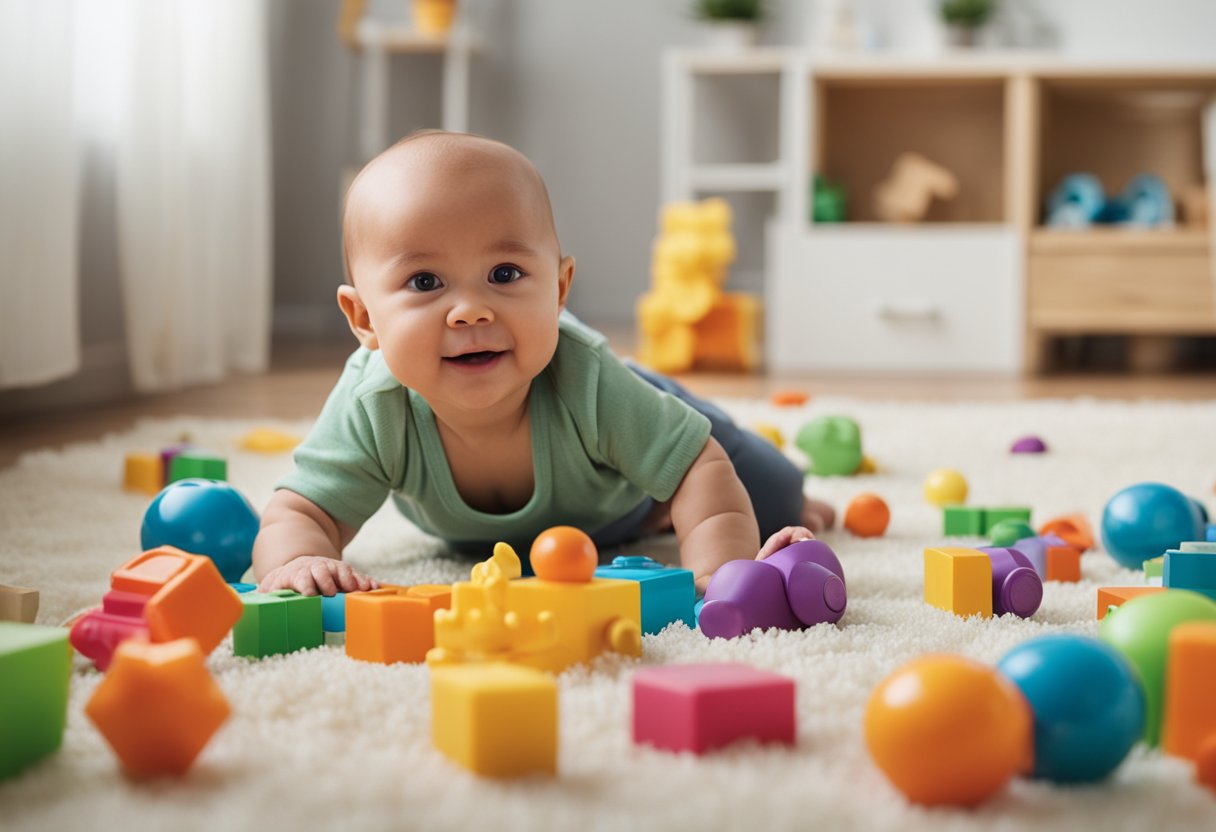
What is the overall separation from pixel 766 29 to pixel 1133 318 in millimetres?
1357

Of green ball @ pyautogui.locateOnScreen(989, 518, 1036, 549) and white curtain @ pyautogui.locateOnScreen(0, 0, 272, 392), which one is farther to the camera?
white curtain @ pyautogui.locateOnScreen(0, 0, 272, 392)

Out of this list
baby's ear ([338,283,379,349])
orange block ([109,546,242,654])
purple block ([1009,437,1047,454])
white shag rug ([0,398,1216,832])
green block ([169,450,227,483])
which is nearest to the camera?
white shag rug ([0,398,1216,832])

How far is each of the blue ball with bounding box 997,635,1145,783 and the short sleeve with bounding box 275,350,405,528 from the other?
60 centimetres

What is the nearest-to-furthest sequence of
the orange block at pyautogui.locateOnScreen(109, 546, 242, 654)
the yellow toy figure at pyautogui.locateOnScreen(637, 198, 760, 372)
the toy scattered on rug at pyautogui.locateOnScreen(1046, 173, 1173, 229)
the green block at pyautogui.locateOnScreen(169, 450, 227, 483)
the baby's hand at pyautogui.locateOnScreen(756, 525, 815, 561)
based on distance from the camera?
1. the orange block at pyautogui.locateOnScreen(109, 546, 242, 654)
2. the baby's hand at pyautogui.locateOnScreen(756, 525, 815, 561)
3. the green block at pyautogui.locateOnScreen(169, 450, 227, 483)
4. the yellow toy figure at pyautogui.locateOnScreen(637, 198, 760, 372)
5. the toy scattered on rug at pyautogui.locateOnScreen(1046, 173, 1173, 229)

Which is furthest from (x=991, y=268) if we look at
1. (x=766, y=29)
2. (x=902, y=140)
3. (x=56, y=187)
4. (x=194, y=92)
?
(x=56, y=187)

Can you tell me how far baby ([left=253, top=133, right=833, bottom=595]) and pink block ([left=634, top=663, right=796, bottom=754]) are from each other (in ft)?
0.99

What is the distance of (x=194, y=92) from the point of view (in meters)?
2.70

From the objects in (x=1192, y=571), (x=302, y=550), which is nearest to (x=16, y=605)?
(x=302, y=550)

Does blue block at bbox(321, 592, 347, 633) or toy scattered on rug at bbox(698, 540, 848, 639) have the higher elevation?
toy scattered on rug at bbox(698, 540, 848, 639)

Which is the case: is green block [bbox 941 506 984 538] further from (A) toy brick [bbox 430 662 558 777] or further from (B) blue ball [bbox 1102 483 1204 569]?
(A) toy brick [bbox 430 662 558 777]

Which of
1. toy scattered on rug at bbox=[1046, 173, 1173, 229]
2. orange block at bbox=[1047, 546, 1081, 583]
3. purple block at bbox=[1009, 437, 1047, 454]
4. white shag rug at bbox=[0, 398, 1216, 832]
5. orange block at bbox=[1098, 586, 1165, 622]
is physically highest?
toy scattered on rug at bbox=[1046, 173, 1173, 229]

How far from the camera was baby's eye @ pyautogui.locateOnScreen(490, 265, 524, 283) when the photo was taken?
948 mm

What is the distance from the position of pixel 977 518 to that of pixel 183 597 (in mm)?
733

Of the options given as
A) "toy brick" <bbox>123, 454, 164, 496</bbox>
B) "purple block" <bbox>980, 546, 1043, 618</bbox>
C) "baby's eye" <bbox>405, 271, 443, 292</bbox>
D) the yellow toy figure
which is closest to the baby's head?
"baby's eye" <bbox>405, 271, 443, 292</bbox>
